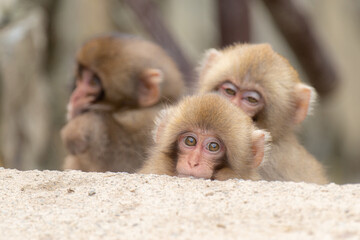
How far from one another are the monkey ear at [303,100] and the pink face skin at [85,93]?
205cm

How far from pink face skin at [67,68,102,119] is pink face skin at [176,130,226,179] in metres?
2.02

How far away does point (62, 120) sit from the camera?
532 inches

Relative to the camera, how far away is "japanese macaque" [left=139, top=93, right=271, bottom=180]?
4.62 metres

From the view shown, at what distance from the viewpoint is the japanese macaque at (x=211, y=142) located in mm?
4617

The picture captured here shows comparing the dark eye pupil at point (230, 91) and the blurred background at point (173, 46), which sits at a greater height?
the blurred background at point (173, 46)

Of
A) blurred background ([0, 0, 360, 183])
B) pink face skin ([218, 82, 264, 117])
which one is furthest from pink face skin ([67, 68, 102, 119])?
pink face skin ([218, 82, 264, 117])

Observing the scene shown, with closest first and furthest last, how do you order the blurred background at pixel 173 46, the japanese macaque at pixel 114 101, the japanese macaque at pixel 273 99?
the japanese macaque at pixel 273 99, the japanese macaque at pixel 114 101, the blurred background at pixel 173 46

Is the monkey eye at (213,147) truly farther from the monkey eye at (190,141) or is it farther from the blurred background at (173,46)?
the blurred background at (173,46)

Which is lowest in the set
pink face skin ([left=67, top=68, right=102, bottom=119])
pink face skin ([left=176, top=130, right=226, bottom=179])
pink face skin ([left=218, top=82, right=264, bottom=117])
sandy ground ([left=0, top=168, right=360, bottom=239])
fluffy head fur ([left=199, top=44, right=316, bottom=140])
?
sandy ground ([left=0, top=168, right=360, bottom=239])

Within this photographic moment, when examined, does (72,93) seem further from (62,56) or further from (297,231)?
(62,56)

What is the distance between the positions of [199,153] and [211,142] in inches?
5.4

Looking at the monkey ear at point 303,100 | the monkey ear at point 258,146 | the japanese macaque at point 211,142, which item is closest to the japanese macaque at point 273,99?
the monkey ear at point 303,100

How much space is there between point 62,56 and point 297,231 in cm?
1154

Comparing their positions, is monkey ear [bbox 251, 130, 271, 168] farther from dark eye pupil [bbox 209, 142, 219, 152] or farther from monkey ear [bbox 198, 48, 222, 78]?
monkey ear [bbox 198, 48, 222, 78]
